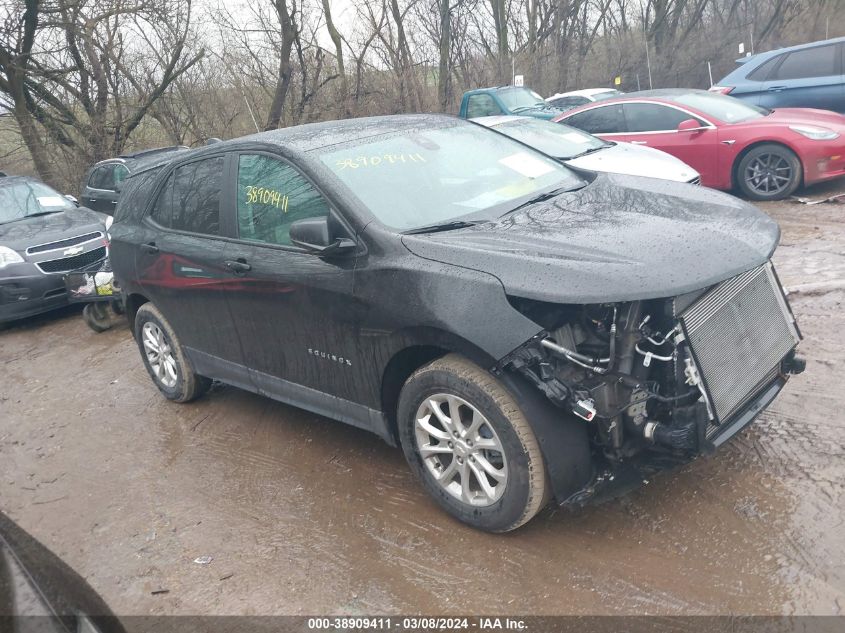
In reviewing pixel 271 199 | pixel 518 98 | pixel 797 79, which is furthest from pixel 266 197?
pixel 518 98

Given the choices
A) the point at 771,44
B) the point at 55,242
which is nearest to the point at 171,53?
the point at 55,242

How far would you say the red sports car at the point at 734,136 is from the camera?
833cm

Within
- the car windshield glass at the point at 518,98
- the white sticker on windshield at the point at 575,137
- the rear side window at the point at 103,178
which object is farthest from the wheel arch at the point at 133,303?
the car windshield glass at the point at 518,98

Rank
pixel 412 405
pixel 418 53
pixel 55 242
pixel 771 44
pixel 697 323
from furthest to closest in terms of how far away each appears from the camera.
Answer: pixel 771 44 → pixel 418 53 → pixel 55 242 → pixel 412 405 → pixel 697 323

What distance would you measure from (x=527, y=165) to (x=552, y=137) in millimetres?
4630

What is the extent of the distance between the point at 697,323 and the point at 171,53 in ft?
59.7

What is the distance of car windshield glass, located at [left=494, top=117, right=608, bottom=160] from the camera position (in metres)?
8.30

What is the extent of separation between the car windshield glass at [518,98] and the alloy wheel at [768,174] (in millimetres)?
7602

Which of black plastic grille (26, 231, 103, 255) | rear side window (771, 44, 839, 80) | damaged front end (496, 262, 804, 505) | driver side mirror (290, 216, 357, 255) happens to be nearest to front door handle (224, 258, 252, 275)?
driver side mirror (290, 216, 357, 255)

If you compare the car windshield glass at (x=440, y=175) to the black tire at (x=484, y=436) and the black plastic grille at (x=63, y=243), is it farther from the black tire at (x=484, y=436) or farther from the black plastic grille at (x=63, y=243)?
the black plastic grille at (x=63, y=243)

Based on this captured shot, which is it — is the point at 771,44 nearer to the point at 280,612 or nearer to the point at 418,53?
the point at 418,53

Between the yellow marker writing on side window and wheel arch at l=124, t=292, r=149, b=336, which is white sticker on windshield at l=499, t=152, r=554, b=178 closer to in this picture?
the yellow marker writing on side window

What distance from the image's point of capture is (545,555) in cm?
310

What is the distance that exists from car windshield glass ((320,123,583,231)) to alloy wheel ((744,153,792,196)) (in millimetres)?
5367
